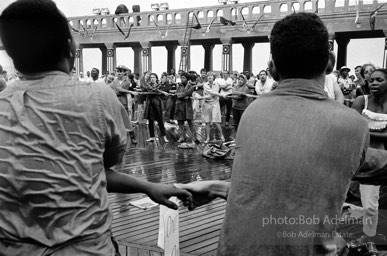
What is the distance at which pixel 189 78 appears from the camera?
40.7ft

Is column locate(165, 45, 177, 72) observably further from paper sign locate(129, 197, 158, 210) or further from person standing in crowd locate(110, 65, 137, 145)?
paper sign locate(129, 197, 158, 210)

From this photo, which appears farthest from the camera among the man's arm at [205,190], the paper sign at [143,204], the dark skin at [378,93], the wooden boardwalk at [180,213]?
the paper sign at [143,204]

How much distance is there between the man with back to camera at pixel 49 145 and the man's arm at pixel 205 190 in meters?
0.68

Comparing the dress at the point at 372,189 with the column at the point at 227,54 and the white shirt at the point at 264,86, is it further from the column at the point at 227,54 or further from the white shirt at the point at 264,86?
the column at the point at 227,54

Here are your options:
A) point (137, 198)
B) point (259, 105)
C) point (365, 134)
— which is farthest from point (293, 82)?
point (137, 198)

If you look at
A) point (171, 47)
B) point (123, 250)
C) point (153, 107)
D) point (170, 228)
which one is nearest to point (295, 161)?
point (170, 228)

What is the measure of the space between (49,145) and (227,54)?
1102 inches

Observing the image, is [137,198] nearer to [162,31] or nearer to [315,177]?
[315,177]

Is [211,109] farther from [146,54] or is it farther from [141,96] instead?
[146,54]

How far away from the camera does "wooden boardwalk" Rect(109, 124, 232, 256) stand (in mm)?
4102

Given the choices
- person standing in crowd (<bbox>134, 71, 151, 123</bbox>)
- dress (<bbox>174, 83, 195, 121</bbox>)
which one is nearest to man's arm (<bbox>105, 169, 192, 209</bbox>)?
dress (<bbox>174, 83, 195, 121</bbox>)

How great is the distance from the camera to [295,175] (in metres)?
1.53

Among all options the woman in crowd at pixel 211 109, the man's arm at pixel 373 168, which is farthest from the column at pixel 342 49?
the man's arm at pixel 373 168

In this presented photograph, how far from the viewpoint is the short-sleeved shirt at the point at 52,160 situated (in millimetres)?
1411
